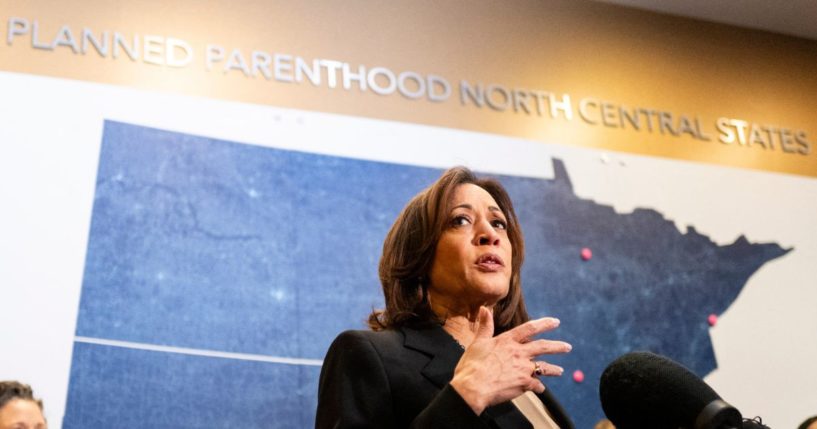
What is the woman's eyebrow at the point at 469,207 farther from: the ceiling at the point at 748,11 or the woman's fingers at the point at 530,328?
the ceiling at the point at 748,11

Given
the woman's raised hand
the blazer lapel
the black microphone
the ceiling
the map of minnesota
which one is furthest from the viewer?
the ceiling

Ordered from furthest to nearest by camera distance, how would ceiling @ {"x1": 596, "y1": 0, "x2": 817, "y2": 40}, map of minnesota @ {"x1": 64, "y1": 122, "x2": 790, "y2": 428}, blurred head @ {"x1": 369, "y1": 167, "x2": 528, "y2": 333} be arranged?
ceiling @ {"x1": 596, "y1": 0, "x2": 817, "y2": 40} < map of minnesota @ {"x1": 64, "y1": 122, "x2": 790, "y2": 428} < blurred head @ {"x1": 369, "y1": 167, "x2": 528, "y2": 333}

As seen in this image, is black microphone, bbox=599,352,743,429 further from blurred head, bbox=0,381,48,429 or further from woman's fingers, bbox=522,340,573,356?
blurred head, bbox=0,381,48,429

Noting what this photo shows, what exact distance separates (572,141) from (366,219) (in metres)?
1.14

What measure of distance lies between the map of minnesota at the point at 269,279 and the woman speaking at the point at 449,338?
167 cm

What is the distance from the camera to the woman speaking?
1771 millimetres

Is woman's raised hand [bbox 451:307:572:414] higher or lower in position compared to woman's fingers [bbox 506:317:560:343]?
lower

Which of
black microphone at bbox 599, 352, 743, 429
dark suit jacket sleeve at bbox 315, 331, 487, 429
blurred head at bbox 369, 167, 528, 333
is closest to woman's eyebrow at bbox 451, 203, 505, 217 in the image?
blurred head at bbox 369, 167, 528, 333

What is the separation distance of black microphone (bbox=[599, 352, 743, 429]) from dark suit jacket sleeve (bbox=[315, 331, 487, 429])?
0.39m

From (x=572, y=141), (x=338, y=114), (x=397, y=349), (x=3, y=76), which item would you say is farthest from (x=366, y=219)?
(x=397, y=349)

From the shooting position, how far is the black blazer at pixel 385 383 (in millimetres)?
1862

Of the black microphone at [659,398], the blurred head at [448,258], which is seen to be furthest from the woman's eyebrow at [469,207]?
the black microphone at [659,398]

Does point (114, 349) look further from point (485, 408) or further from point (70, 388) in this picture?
point (485, 408)

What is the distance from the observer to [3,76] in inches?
155
